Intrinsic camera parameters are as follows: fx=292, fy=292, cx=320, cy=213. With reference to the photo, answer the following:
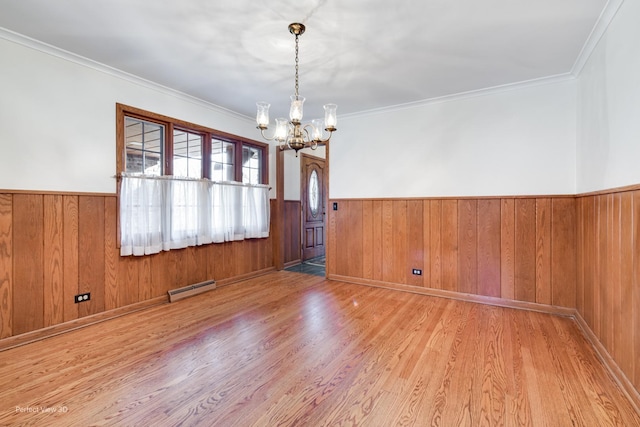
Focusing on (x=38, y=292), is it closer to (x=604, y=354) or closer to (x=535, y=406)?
(x=535, y=406)

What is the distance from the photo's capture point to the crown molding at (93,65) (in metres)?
2.47

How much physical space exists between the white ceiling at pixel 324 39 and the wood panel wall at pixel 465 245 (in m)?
1.51

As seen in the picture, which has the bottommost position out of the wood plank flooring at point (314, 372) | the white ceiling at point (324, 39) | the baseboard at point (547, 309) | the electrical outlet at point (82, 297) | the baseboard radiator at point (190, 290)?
the wood plank flooring at point (314, 372)

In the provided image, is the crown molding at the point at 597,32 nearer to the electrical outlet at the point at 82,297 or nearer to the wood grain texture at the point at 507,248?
the wood grain texture at the point at 507,248

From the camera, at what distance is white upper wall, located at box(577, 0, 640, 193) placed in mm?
1856

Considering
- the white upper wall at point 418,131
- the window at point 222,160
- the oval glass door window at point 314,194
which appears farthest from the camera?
the oval glass door window at point 314,194

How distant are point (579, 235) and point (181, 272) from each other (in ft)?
15.0

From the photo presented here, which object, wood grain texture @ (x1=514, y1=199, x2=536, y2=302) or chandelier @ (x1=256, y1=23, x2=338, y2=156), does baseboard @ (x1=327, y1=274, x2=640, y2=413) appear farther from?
chandelier @ (x1=256, y1=23, x2=338, y2=156)

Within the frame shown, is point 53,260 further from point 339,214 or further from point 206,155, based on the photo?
point 339,214

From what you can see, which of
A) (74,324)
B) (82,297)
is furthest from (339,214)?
(74,324)

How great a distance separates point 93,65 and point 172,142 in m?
1.03

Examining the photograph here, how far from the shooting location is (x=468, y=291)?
144 inches

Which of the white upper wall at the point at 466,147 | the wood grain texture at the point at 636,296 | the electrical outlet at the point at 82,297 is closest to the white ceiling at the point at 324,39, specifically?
the white upper wall at the point at 466,147

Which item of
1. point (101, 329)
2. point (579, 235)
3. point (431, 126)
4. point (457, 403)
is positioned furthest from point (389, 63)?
point (101, 329)
